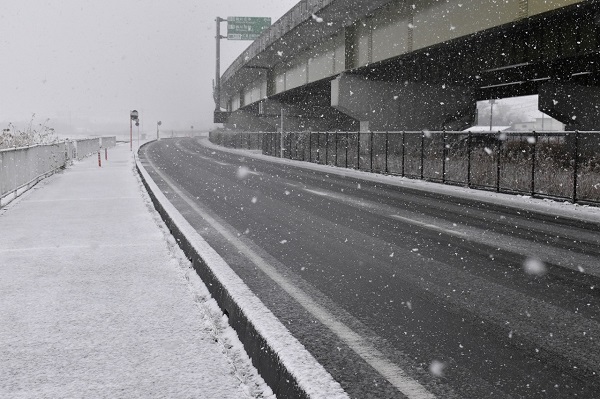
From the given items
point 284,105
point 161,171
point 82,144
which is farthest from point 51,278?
point 284,105

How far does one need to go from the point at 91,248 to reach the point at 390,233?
4477mm

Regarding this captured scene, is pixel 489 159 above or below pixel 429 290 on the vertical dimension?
above

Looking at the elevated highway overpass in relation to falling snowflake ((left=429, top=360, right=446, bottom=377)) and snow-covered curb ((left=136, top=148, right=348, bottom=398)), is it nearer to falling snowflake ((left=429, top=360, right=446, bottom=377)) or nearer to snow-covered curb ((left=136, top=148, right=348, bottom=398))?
snow-covered curb ((left=136, top=148, right=348, bottom=398))

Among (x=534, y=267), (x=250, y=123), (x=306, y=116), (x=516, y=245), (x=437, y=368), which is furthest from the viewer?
(x=250, y=123)

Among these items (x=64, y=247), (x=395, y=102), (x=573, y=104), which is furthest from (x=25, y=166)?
(x=573, y=104)

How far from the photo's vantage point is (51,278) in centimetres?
638

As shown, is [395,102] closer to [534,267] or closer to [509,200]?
[509,200]

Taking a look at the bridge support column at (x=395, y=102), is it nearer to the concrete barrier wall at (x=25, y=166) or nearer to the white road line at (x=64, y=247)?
the concrete barrier wall at (x=25, y=166)

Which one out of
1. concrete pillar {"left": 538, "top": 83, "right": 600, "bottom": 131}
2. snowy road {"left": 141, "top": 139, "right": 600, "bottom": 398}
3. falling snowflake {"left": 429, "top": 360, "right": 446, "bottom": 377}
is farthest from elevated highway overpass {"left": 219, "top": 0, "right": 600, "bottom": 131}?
falling snowflake {"left": 429, "top": 360, "right": 446, "bottom": 377}

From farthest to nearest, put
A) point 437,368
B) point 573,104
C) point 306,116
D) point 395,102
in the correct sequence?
point 306,116 < point 395,102 < point 573,104 < point 437,368

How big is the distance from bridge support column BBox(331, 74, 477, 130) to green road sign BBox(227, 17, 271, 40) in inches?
1062

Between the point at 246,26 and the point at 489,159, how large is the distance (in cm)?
3945

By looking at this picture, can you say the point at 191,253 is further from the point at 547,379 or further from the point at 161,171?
the point at 161,171

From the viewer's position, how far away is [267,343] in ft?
12.7
